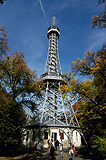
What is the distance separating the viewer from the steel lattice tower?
67.7 ft

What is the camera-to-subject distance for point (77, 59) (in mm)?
10680

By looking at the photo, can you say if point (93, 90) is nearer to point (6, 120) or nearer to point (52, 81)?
point (6, 120)

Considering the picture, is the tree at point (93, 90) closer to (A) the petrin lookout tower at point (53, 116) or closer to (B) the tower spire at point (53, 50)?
(A) the petrin lookout tower at point (53, 116)

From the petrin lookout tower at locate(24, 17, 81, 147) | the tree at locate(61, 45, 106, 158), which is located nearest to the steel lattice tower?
the petrin lookout tower at locate(24, 17, 81, 147)

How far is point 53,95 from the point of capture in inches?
976

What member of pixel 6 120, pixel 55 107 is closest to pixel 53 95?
pixel 55 107

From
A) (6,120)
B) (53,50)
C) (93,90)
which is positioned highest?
(53,50)

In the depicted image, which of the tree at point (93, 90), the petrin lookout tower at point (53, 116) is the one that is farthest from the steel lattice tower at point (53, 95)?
the tree at point (93, 90)

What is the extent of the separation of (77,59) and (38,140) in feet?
47.4

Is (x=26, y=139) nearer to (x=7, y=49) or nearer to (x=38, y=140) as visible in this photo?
(x=38, y=140)

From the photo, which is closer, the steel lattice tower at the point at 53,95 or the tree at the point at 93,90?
the tree at the point at 93,90

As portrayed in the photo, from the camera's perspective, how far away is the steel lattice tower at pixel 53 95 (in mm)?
20644

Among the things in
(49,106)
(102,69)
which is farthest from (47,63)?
(102,69)

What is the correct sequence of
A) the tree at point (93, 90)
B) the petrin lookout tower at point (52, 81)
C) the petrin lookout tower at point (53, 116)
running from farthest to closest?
the petrin lookout tower at point (52, 81) → the petrin lookout tower at point (53, 116) → the tree at point (93, 90)
